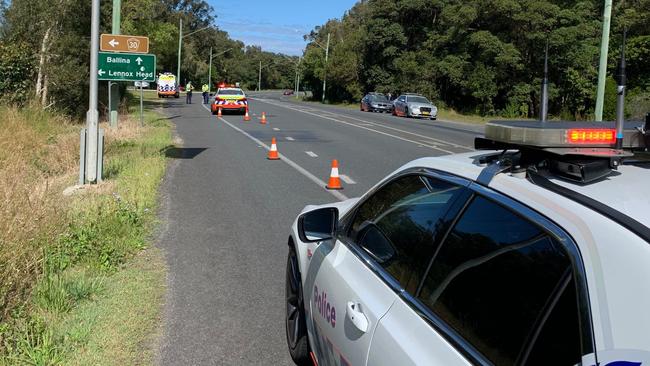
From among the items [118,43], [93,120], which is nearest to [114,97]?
[118,43]

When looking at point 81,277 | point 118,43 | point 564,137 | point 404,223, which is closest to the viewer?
point 564,137

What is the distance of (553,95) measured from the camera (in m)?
40.8

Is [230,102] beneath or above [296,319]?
above

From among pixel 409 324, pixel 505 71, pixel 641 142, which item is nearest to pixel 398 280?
pixel 409 324

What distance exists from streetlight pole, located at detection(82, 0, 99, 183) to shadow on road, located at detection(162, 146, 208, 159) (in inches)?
184

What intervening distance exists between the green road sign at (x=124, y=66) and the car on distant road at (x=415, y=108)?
23.8 meters

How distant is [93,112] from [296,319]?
22.6ft

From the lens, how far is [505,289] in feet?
6.35

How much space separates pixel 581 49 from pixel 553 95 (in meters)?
3.28

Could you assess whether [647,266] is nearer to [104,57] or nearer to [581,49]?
[104,57]

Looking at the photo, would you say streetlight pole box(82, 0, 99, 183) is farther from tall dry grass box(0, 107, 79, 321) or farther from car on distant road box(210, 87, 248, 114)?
car on distant road box(210, 87, 248, 114)

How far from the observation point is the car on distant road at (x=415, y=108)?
38094 mm

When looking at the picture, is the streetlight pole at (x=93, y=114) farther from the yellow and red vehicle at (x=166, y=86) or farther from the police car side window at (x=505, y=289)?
the yellow and red vehicle at (x=166, y=86)

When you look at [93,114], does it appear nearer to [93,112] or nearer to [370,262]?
[93,112]
